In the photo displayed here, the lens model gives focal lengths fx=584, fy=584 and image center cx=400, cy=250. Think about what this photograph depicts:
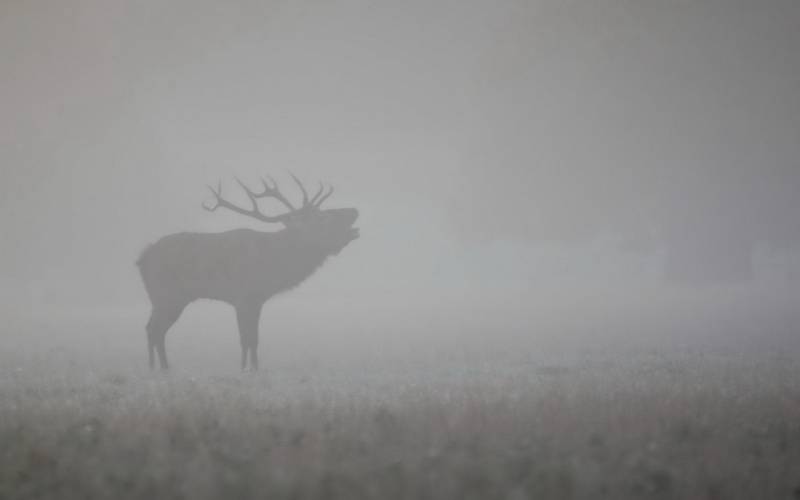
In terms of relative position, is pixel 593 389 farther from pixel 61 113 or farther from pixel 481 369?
Answer: pixel 61 113

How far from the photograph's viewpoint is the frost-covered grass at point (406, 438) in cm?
430

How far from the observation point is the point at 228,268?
42.8 feet

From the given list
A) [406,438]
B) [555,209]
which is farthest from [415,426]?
[555,209]

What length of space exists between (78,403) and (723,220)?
40681 millimetres

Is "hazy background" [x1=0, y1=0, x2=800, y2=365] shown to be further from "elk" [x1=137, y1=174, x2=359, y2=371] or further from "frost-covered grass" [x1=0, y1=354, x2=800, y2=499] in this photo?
"frost-covered grass" [x1=0, y1=354, x2=800, y2=499]

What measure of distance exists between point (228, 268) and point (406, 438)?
852 cm

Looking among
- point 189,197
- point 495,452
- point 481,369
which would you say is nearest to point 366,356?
point 481,369

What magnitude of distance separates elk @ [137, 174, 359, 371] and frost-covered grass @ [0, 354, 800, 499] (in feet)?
9.94

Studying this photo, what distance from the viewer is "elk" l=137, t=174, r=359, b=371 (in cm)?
1297

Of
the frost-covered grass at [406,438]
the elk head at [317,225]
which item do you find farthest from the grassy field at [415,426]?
the elk head at [317,225]

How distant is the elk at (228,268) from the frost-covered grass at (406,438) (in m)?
3.03

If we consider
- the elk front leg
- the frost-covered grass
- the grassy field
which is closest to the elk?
the elk front leg

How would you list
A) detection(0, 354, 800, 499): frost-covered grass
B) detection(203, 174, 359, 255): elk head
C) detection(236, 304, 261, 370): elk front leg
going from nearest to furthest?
detection(0, 354, 800, 499): frost-covered grass
detection(236, 304, 261, 370): elk front leg
detection(203, 174, 359, 255): elk head

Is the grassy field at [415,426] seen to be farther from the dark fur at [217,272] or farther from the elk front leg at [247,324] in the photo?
the dark fur at [217,272]
